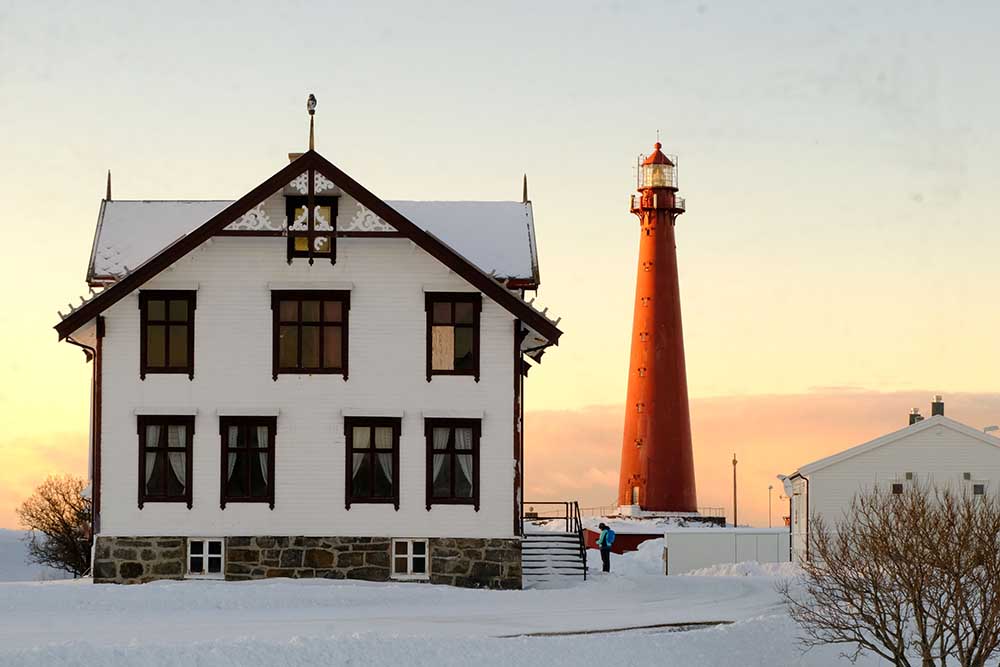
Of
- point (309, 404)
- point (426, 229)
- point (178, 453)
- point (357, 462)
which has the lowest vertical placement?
point (357, 462)

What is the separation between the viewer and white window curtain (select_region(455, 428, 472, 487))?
40375 millimetres

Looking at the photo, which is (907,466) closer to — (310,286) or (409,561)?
(409,561)

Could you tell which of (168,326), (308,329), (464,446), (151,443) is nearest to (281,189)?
(308,329)

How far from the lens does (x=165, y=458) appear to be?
40125 mm

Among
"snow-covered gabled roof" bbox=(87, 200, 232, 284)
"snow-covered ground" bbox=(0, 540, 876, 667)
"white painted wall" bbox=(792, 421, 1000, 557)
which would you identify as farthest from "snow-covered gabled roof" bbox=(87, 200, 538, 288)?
"white painted wall" bbox=(792, 421, 1000, 557)

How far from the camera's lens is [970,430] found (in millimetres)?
55719

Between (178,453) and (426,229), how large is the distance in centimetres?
929

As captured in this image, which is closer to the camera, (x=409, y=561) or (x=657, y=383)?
(x=409, y=561)

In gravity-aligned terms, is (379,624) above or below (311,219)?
below

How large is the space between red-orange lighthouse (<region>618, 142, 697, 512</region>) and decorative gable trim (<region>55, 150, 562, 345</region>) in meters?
35.8

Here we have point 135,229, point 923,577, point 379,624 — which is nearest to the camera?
point 923,577

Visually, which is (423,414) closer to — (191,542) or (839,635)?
(191,542)

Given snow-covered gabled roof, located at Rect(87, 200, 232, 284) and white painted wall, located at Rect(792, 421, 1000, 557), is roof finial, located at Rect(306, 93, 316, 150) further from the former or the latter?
white painted wall, located at Rect(792, 421, 1000, 557)

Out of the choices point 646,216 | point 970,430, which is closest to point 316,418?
point 970,430
